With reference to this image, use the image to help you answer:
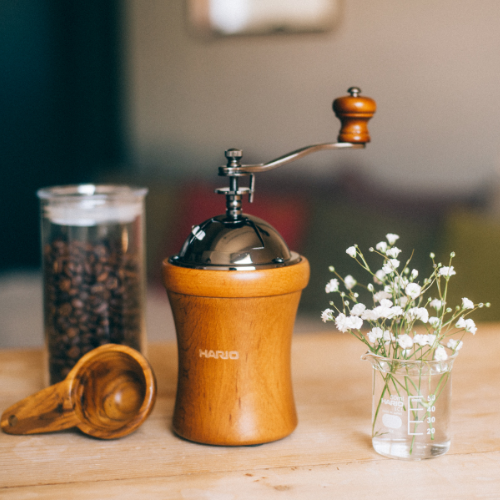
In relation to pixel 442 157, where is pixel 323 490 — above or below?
below

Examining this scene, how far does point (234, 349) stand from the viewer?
71 centimetres

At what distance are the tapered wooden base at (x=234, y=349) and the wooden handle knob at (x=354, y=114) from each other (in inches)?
7.4

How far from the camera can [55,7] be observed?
205cm

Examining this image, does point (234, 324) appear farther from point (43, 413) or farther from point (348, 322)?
point (43, 413)

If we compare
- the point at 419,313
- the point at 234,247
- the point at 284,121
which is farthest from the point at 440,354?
the point at 284,121

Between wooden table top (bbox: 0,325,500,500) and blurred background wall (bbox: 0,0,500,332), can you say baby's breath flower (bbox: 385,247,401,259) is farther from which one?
blurred background wall (bbox: 0,0,500,332)

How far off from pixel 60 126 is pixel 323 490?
5.88ft

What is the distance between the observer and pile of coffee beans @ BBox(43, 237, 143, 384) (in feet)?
2.77

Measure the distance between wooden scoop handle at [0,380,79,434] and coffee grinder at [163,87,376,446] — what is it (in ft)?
0.45

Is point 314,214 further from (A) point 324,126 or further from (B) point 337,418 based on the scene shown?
(B) point 337,418

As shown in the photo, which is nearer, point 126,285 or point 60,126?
point 126,285

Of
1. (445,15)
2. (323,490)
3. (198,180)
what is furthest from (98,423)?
(445,15)

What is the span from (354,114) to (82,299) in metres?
0.45

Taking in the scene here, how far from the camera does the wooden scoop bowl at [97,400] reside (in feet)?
2.41
